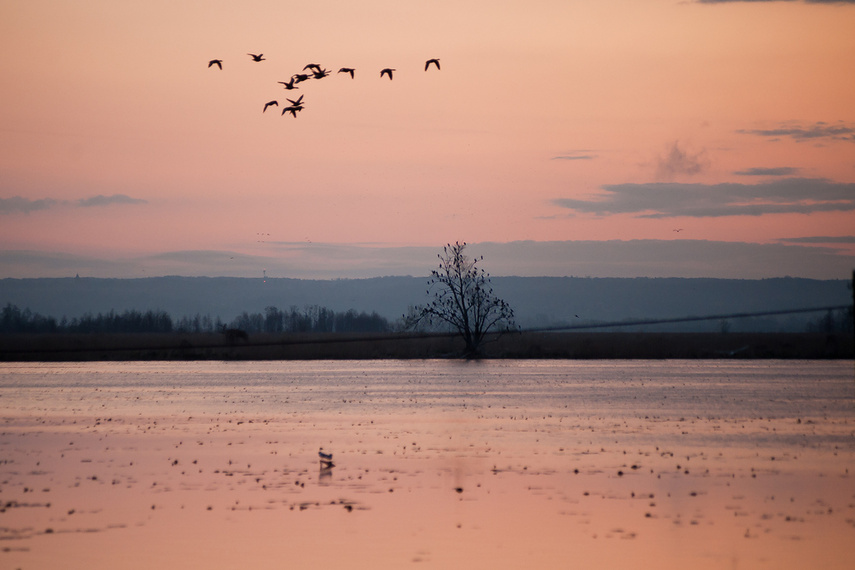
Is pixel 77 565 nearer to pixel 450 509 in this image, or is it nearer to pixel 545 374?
pixel 450 509

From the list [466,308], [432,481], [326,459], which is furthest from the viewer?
[466,308]

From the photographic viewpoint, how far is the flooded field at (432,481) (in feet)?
51.1

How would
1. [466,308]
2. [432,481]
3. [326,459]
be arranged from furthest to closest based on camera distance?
1. [466,308]
2. [326,459]
3. [432,481]

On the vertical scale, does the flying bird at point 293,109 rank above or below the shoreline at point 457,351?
above

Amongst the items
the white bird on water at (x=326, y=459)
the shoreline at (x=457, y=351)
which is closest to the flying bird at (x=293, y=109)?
the white bird on water at (x=326, y=459)

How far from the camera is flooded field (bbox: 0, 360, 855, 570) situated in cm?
1557

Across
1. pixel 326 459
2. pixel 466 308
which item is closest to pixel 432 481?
pixel 326 459

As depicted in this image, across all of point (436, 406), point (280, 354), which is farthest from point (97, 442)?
point (280, 354)

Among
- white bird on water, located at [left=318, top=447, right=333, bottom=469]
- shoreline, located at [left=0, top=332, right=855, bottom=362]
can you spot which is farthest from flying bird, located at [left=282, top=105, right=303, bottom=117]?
shoreline, located at [left=0, top=332, right=855, bottom=362]

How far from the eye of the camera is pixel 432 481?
71.1 ft

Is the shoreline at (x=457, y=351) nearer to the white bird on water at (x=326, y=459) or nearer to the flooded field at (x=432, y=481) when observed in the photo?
the flooded field at (x=432, y=481)

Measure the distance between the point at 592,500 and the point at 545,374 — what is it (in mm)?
43763

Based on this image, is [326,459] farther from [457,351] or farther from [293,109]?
[457,351]

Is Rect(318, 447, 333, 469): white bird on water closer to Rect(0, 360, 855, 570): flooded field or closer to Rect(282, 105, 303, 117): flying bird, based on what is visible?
Rect(0, 360, 855, 570): flooded field
